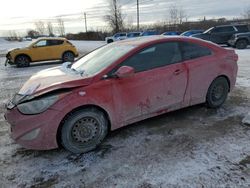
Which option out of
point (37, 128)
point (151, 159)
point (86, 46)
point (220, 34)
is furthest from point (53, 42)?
point (86, 46)

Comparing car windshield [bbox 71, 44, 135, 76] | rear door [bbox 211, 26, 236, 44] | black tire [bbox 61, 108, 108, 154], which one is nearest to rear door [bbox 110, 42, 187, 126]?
car windshield [bbox 71, 44, 135, 76]

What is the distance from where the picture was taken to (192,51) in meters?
4.56

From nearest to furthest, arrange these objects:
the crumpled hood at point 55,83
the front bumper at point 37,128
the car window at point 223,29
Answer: the front bumper at point 37,128 → the crumpled hood at point 55,83 → the car window at point 223,29

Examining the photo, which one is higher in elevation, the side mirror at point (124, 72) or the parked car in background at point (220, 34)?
the side mirror at point (124, 72)

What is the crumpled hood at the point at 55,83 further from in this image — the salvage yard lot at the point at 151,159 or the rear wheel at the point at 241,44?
the rear wheel at the point at 241,44

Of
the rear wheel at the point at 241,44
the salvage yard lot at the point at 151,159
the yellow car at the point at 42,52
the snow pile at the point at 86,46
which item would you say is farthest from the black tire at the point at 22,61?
the rear wheel at the point at 241,44

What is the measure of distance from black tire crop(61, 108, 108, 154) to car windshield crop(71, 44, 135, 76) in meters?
0.63

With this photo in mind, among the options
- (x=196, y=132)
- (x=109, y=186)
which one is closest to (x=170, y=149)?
(x=196, y=132)

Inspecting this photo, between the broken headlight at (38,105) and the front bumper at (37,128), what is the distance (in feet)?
0.18

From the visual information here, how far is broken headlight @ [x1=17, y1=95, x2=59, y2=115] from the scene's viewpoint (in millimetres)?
3322

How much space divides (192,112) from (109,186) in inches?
103

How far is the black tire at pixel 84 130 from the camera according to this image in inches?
138

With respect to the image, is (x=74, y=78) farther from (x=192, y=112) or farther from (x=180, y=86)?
(x=192, y=112)

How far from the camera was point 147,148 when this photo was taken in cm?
367
